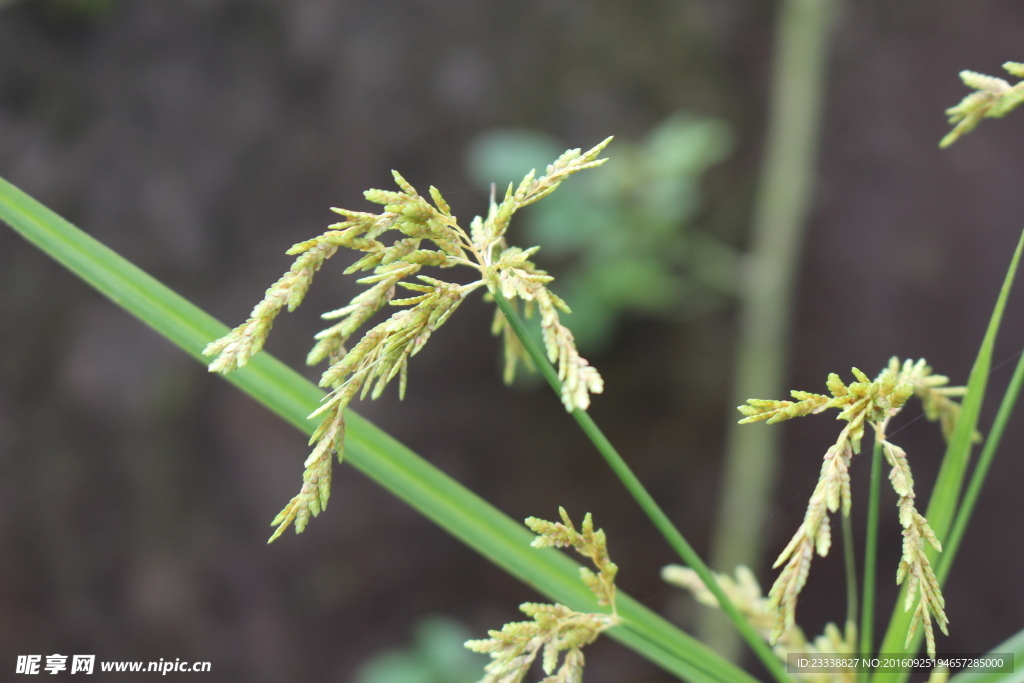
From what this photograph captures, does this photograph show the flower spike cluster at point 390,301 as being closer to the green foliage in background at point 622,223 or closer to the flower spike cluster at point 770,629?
the flower spike cluster at point 770,629

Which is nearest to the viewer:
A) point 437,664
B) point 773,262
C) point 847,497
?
point 847,497

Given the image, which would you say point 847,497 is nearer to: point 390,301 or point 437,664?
point 390,301

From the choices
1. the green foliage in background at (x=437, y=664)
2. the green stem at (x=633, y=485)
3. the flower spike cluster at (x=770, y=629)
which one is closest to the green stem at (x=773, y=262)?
the green foliage in background at (x=437, y=664)

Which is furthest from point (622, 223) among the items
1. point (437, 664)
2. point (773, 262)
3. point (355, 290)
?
point (437, 664)

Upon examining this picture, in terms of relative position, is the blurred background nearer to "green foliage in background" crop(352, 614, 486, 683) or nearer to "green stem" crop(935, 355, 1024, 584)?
"green foliage in background" crop(352, 614, 486, 683)

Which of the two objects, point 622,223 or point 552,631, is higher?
point 622,223

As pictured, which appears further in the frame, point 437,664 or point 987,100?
point 437,664

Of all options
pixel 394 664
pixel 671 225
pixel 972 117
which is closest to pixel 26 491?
pixel 394 664
